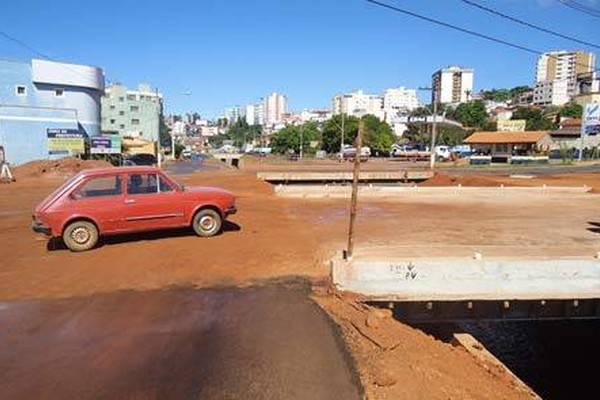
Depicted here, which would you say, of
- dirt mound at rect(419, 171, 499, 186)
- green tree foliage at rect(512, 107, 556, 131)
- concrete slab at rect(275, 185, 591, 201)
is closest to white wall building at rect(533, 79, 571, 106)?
green tree foliage at rect(512, 107, 556, 131)

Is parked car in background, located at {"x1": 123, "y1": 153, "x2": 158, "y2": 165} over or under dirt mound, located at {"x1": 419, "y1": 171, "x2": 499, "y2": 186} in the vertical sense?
over

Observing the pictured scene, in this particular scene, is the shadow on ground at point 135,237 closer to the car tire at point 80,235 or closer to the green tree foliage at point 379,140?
the car tire at point 80,235

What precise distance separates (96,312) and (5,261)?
164 inches

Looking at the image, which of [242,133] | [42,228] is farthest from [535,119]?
[42,228]

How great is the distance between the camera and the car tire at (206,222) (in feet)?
36.8

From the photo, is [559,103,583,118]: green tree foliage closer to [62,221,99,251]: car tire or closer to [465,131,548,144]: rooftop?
[465,131,548,144]: rooftop

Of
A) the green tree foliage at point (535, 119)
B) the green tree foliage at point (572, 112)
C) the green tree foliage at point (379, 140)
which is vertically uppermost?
the green tree foliage at point (572, 112)

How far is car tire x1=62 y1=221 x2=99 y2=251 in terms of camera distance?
1006 centimetres

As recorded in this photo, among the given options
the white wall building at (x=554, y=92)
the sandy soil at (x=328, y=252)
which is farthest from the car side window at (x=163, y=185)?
the white wall building at (x=554, y=92)

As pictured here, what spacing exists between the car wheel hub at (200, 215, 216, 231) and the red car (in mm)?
120

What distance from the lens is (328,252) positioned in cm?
1017

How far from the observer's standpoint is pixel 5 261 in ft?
31.8

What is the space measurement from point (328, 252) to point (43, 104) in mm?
44595

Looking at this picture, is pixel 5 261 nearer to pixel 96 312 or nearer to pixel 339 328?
pixel 96 312
